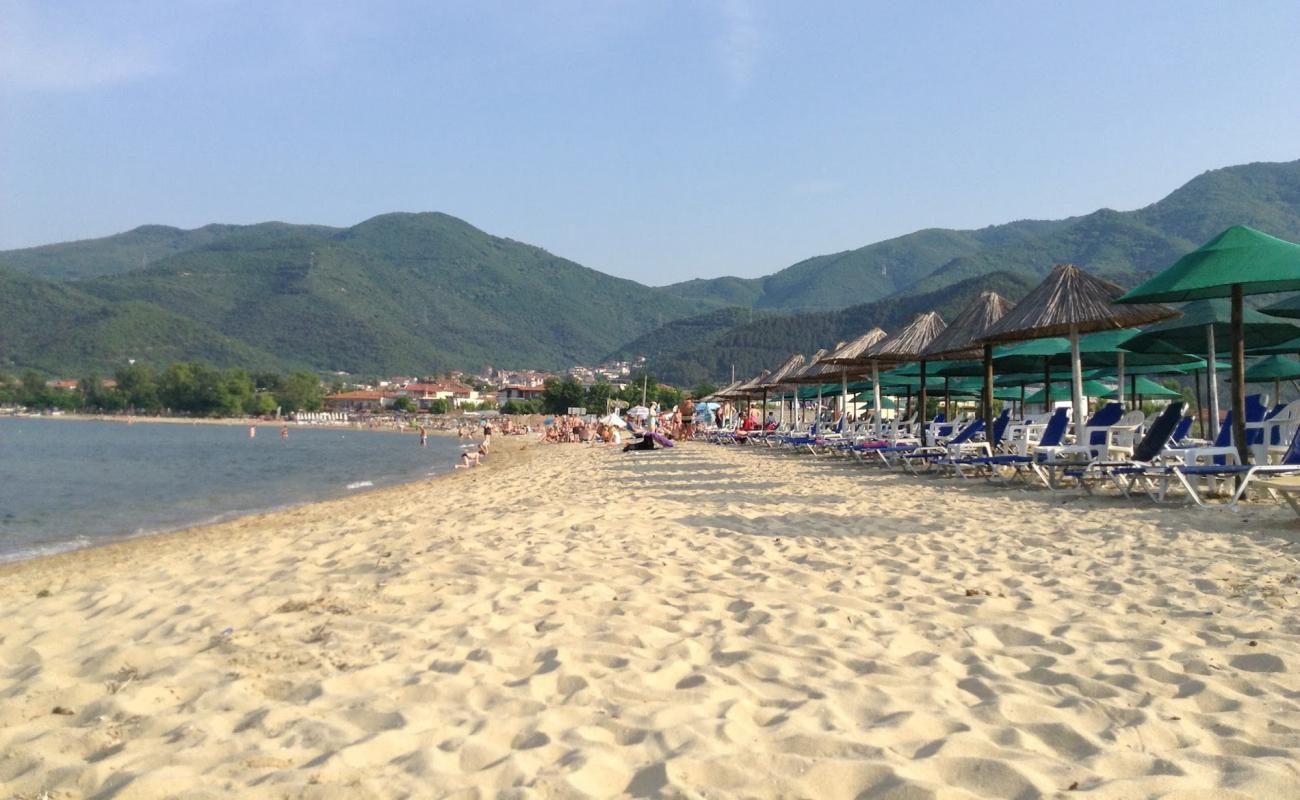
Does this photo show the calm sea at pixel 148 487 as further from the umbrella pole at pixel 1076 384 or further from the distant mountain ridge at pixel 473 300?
the distant mountain ridge at pixel 473 300

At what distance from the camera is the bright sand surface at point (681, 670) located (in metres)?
2.11

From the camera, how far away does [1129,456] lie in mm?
8375

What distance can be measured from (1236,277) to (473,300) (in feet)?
600

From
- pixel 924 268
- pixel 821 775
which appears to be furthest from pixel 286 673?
pixel 924 268

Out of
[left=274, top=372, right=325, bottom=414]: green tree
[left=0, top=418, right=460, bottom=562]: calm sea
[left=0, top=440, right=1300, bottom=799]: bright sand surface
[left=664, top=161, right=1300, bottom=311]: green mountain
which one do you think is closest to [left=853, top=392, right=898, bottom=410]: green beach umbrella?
[left=0, top=418, right=460, bottom=562]: calm sea

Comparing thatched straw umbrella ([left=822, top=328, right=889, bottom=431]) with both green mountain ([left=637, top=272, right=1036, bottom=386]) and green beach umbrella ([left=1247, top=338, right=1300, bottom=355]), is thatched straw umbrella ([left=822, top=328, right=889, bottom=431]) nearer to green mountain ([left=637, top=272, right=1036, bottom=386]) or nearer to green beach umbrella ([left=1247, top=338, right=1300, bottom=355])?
green beach umbrella ([left=1247, top=338, right=1300, bottom=355])

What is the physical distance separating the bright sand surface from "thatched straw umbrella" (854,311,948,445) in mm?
7208

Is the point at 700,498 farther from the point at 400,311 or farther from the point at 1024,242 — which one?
the point at 400,311

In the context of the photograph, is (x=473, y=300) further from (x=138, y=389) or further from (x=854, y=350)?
(x=854, y=350)

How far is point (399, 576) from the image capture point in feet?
14.4

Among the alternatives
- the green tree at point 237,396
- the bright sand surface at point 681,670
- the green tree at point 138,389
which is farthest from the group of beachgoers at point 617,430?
the green tree at point 138,389

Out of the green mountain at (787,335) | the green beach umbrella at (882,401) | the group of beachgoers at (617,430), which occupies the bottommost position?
the group of beachgoers at (617,430)

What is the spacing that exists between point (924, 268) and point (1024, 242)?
4017 cm

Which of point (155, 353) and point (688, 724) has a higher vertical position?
point (155, 353)
